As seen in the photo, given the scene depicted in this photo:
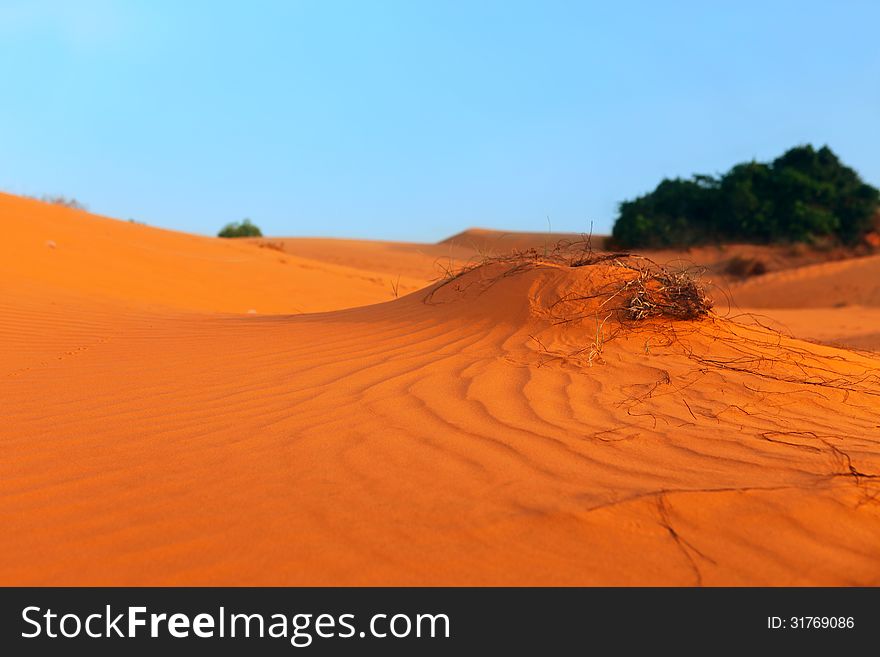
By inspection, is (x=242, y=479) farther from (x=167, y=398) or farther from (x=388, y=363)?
(x=388, y=363)

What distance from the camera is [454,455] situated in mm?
2879

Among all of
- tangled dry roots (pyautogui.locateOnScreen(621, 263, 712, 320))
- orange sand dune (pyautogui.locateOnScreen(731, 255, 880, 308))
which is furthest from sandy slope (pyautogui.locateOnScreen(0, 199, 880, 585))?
orange sand dune (pyautogui.locateOnScreen(731, 255, 880, 308))

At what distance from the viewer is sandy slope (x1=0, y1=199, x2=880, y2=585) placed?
84.7 inches

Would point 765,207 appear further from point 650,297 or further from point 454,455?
point 454,455

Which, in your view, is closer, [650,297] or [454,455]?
[454,455]

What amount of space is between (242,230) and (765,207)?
2363 cm

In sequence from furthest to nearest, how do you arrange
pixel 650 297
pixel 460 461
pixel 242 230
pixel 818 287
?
pixel 242 230 < pixel 818 287 < pixel 650 297 < pixel 460 461

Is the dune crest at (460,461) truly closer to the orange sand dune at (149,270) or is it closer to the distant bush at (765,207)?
the orange sand dune at (149,270)

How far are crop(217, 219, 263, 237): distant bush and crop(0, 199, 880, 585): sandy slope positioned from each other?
3212 cm

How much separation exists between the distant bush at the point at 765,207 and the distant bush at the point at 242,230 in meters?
18.5

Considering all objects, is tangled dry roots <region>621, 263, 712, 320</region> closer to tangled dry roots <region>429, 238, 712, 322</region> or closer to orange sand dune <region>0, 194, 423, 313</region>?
tangled dry roots <region>429, 238, 712, 322</region>

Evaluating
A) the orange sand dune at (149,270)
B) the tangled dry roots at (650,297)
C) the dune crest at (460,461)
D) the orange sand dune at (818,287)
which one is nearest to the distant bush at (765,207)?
the orange sand dune at (818,287)

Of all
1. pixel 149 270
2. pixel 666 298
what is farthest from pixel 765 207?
pixel 666 298

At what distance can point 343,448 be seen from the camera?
118 inches
